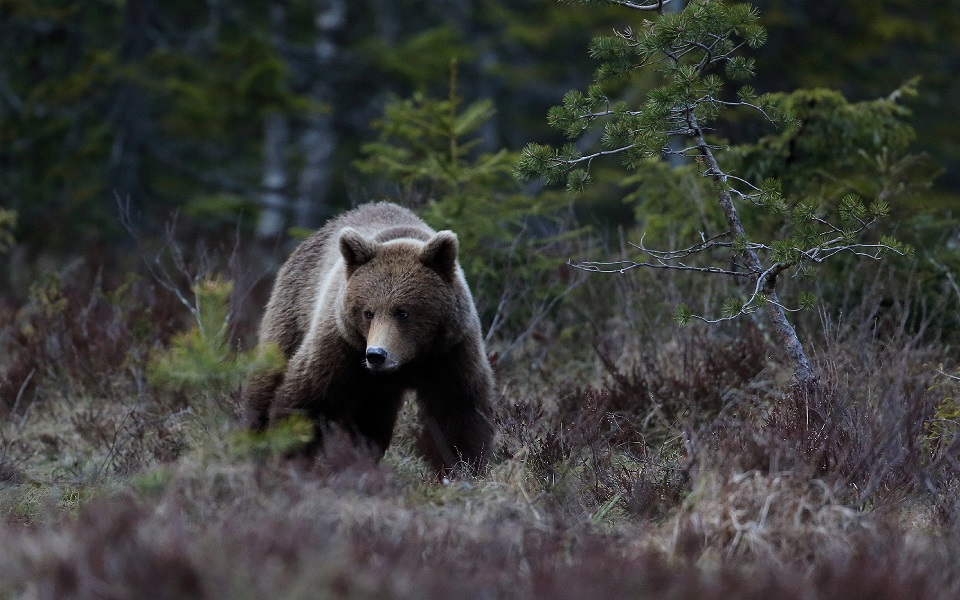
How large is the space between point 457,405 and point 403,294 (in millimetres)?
666

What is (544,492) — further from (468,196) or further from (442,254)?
(468,196)

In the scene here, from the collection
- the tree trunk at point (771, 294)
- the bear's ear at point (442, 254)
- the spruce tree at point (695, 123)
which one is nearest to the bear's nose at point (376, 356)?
the bear's ear at point (442, 254)

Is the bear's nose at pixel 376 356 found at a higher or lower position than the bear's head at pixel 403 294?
lower

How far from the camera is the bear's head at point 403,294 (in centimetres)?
552

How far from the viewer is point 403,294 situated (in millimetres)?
5574

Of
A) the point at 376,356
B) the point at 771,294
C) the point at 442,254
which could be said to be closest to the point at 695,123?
the point at 771,294

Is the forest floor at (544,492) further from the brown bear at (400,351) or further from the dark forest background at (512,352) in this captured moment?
the brown bear at (400,351)

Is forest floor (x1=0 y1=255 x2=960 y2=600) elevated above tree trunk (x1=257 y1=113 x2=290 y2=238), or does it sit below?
above

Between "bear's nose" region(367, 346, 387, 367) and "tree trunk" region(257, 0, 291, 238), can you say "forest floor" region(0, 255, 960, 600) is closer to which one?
"bear's nose" region(367, 346, 387, 367)

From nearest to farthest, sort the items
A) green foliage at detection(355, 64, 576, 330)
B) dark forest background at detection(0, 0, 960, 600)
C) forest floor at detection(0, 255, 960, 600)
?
forest floor at detection(0, 255, 960, 600) → dark forest background at detection(0, 0, 960, 600) → green foliage at detection(355, 64, 576, 330)

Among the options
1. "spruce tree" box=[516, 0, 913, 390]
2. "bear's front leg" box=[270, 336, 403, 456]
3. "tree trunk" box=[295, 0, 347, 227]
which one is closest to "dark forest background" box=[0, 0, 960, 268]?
"tree trunk" box=[295, 0, 347, 227]

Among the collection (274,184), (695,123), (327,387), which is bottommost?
(274,184)

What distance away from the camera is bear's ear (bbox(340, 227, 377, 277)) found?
5.68 metres

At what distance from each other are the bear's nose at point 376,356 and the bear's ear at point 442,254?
712mm
